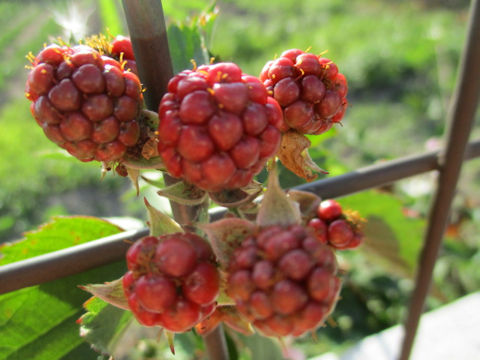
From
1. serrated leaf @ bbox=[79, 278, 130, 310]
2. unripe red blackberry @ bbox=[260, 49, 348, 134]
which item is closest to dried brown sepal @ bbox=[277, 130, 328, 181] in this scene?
unripe red blackberry @ bbox=[260, 49, 348, 134]

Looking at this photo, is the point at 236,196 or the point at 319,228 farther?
the point at 319,228

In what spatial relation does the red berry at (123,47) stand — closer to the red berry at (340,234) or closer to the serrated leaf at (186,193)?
the serrated leaf at (186,193)

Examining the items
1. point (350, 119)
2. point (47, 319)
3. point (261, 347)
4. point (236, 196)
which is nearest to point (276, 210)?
point (236, 196)

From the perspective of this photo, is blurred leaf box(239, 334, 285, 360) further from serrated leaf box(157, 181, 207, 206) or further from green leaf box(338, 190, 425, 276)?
serrated leaf box(157, 181, 207, 206)

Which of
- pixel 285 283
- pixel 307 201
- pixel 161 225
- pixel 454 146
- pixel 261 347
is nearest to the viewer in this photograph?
pixel 285 283

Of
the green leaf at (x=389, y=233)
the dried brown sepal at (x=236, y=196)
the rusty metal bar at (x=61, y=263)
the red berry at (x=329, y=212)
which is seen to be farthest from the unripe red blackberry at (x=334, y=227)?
the green leaf at (x=389, y=233)

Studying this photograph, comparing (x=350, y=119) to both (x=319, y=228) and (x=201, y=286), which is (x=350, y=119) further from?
(x=201, y=286)

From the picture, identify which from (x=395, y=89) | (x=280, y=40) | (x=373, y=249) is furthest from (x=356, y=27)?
(x=373, y=249)
